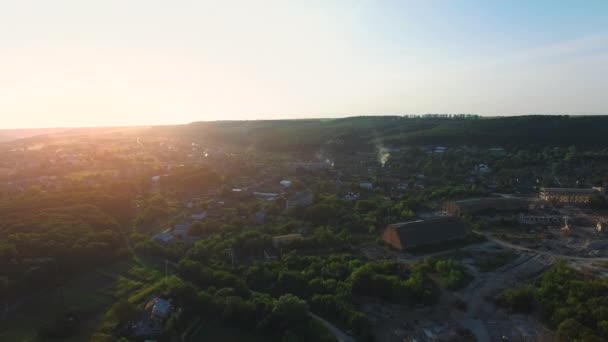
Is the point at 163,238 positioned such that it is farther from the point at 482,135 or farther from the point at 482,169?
the point at 482,135

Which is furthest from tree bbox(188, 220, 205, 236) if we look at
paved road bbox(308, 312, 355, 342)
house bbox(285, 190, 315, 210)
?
paved road bbox(308, 312, 355, 342)

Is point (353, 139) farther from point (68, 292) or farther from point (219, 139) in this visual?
point (68, 292)

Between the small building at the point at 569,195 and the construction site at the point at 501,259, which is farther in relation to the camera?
the small building at the point at 569,195

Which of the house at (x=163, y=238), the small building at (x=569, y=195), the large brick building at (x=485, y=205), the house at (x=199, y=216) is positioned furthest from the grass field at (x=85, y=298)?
the small building at (x=569, y=195)

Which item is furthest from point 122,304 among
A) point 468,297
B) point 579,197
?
point 579,197

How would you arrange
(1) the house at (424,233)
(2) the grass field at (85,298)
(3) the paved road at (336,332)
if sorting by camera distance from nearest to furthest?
(3) the paved road at (336,332) → (2) the grass field at (85,298) → (1) the house at (424,233)

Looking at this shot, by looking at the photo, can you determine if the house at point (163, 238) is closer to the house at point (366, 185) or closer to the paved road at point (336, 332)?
the paved road at point (336, 332)
